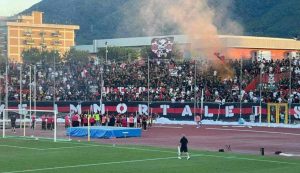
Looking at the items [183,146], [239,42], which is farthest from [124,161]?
[239,42]

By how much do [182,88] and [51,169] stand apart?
37306 mm

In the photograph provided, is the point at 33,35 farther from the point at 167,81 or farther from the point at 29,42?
the point at 167,81

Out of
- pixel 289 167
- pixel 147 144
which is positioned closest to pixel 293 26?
pixel 147 144

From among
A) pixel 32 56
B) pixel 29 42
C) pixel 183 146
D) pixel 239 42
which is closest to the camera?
pixel 183 146

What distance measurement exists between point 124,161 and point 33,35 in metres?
137

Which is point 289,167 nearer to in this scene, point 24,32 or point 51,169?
point 51,169

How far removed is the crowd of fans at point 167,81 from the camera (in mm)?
57062

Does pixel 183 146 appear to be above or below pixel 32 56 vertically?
below

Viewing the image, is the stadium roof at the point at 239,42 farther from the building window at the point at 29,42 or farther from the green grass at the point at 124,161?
the green grass at the point at 124,161

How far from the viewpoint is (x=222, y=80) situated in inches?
2394

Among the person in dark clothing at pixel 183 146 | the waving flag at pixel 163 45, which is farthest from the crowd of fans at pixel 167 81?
the person in dark clothing at pixel 183 146

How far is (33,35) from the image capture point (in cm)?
16162

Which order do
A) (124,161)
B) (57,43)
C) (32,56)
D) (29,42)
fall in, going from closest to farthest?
(124,161) < (32,56) < (29,42) < (57,43)

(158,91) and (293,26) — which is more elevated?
(293,26)
